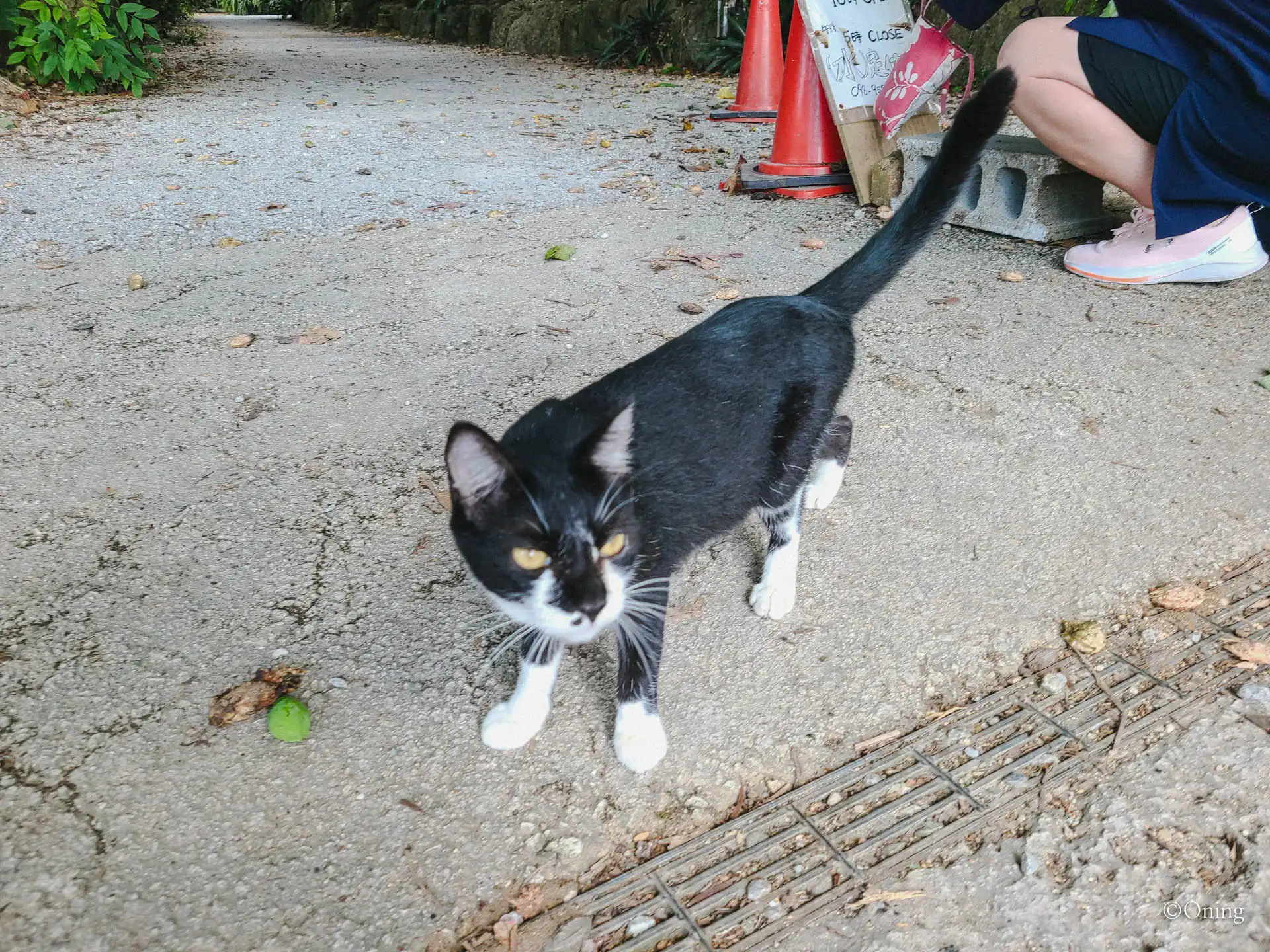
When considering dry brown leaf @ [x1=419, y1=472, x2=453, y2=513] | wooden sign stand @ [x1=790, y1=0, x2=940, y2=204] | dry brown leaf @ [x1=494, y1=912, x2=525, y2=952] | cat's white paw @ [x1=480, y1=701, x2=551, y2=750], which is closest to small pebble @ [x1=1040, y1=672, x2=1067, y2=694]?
cat's white paw @ [x1=480, y1=701, x2=551, y2=750]

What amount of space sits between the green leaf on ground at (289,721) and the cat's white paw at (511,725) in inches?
13.8

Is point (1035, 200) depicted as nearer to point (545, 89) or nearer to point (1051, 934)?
point (1051, 934)

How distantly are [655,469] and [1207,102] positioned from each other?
2.89 m

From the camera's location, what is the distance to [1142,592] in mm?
2008

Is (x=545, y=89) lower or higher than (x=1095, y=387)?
higher

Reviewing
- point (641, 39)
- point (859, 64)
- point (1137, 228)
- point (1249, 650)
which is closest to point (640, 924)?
point (1249, 650)

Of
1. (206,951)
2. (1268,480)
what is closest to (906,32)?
(1268,480)

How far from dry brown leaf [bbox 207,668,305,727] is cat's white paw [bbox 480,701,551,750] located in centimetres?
45

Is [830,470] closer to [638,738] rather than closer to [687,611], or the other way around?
[687,611]

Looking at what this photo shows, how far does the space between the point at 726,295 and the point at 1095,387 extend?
4.76 feet

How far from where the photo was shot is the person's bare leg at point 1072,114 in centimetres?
336

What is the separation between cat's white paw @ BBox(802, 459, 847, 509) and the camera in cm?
234

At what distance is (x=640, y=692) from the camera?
1.65m

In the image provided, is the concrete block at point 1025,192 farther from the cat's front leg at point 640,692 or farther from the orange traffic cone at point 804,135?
the cat's front leg at point 640,692
